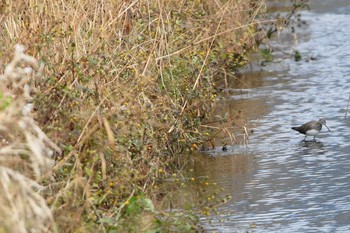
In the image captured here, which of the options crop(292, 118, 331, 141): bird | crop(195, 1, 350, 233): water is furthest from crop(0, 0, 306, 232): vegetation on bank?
crop(292, 118, 331, 141): bird

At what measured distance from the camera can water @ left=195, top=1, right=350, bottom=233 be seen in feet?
32.7

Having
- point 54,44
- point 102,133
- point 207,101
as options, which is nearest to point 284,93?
point 207,101

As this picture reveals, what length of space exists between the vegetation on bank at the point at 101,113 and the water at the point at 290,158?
41 cm

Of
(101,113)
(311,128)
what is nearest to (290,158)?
(311,128)

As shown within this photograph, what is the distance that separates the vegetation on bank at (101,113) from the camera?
678cm

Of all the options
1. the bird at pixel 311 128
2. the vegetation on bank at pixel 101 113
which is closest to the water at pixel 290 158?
the bird at pixel 311 128

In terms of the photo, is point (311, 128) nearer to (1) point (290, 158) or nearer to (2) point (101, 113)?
(1) point (290, 158)

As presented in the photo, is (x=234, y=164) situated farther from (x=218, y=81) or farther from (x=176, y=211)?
(x=218, y=81)

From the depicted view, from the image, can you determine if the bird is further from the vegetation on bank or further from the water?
the vegetation on bank

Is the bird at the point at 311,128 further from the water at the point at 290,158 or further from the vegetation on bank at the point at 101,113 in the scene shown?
the vegetation on bank at the point at 101,113

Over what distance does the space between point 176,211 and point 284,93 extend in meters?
7.94

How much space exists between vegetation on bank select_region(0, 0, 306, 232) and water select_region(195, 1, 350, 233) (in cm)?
41

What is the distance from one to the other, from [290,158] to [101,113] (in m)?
4.24

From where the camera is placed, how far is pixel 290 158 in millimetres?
12547
